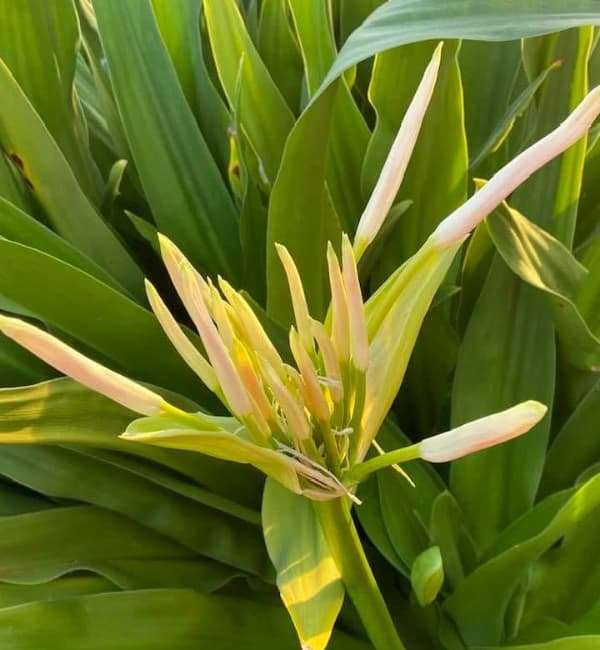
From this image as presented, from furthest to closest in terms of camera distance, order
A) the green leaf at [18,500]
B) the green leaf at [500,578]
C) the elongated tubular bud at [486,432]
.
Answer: the green leaf at [18,500]
the green leaf at [500,578]
the elongated tubular bud at [486,432]

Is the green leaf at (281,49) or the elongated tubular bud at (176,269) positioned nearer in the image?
the elongated tubular bud at (176,269)

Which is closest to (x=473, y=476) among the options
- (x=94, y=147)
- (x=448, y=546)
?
(x=448, y=546)

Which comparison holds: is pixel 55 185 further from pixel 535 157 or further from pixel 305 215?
pixel 535 157

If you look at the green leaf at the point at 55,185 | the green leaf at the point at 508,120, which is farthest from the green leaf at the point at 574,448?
the green leaf at the point at 55,185

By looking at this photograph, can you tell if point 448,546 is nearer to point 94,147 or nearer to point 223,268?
point 223,268

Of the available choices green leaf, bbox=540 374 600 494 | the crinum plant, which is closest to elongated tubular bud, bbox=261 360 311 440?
the crinum plant

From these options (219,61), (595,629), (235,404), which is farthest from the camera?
(219,61)

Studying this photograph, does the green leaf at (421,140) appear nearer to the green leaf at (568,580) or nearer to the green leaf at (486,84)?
the green leaf at (486,84)

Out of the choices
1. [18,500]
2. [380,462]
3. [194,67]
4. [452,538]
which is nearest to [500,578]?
[452,538]
